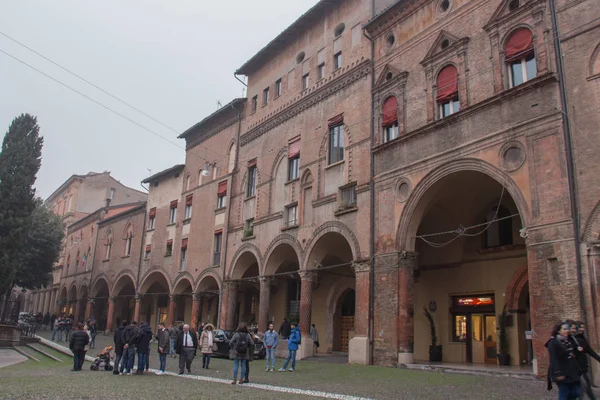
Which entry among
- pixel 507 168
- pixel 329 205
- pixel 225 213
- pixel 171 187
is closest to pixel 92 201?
Result: pixel 171 187

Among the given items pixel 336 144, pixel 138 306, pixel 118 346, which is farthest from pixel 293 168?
pixel 138 306

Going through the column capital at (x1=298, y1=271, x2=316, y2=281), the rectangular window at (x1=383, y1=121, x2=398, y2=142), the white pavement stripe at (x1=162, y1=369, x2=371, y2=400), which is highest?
the rectangular window at (x1=383, y1=121, x2=398, y2=142)

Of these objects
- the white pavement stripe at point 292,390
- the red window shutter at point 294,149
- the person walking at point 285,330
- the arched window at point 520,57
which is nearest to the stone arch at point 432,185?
the arched window at point 520,57

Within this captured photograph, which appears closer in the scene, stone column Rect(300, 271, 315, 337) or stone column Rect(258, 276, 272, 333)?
stone column Rect(300, 271, 315, 337)

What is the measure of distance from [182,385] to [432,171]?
9.91 meters

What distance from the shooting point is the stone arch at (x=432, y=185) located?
1421 centimetres

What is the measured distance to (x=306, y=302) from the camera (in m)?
21.3

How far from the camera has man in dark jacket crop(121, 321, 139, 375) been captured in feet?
45.8

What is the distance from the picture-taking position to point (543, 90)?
554 inches

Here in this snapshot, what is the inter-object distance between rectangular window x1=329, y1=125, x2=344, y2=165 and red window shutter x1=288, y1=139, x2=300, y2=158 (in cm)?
230

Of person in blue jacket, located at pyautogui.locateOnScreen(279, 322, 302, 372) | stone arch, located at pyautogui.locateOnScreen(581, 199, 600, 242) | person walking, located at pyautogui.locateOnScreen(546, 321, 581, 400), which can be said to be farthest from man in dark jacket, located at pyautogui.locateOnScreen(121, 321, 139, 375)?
stone arch, located at pyautogui.locateOnScreen(581, 199, 600, 242)

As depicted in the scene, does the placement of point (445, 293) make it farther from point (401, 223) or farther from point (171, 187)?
point (171, 187)

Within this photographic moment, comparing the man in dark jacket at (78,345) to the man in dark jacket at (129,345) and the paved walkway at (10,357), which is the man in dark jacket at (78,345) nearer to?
the man in dark jacket at (129,345)

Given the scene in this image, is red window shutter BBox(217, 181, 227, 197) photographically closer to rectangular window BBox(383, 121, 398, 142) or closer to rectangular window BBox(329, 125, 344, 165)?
rectangular window BBox(329, 125, 344, 165)
